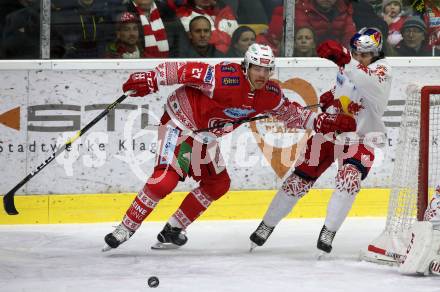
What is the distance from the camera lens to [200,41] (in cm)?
756

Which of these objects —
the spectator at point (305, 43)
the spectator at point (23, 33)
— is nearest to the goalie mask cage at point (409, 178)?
the spectator at point (305, 43)

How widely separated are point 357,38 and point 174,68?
96 cm

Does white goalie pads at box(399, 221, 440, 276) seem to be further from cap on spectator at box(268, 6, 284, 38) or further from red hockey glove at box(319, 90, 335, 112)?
cap on spectator at box(268, 6, 284, 38)

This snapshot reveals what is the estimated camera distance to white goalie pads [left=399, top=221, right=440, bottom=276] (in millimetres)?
5512

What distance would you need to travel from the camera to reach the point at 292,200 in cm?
638

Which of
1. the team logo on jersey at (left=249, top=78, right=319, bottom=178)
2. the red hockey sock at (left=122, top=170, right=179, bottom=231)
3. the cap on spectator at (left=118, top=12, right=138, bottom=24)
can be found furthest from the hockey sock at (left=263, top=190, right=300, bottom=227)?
the cap on spectator at (left=118, top=12, right=138, bottom=24)

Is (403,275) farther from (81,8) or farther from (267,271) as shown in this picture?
(81,8)

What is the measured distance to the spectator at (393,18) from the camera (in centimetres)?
780

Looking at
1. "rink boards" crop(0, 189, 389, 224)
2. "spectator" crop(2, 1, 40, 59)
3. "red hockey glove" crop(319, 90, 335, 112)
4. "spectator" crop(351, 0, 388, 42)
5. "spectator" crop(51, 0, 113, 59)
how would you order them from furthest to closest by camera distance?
"spectator" crop(351, 0, 388, 42) → "spectator" crop(51, 0, 113, 59) → "spectator" crop(2, 1, 40, 59) → "rink boards" crop(0, 189, 389, 224) → "red hockey glove" crop(319, 90, 335, 112)

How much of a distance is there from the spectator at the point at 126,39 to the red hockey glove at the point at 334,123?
5.52ft

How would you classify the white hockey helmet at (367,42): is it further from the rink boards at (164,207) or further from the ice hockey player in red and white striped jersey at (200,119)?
the rink boards at (164,207)

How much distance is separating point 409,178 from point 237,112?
0.97 meters

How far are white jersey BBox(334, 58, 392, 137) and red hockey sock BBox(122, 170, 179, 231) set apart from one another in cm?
100

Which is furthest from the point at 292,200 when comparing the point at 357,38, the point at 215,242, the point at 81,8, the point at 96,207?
the point at 81,8
